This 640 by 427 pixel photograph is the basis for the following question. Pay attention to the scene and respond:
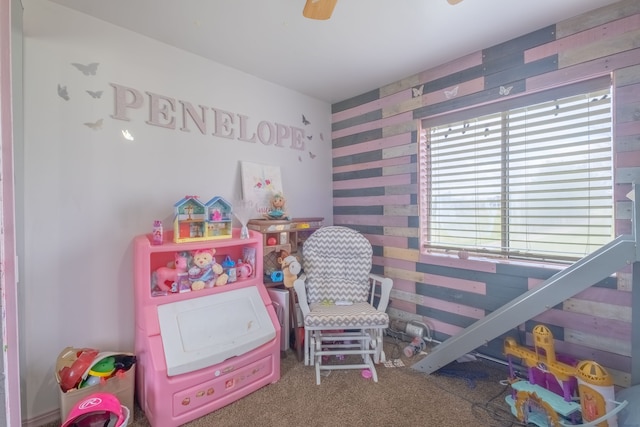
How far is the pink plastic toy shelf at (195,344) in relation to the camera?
61.6 inches

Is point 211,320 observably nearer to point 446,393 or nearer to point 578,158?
point 446,393

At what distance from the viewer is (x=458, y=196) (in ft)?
7.93

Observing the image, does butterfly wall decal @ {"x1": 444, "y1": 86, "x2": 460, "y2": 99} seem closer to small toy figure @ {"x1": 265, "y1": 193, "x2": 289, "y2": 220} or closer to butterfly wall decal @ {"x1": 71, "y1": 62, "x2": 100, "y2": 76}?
small toy figure @ {"x1": 265, "y1": 193, "x2": 289, "y2": 220}

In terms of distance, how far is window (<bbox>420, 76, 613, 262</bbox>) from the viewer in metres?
1.79

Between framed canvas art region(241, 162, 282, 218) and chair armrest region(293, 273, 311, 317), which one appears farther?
framed canvas art region(241, 162, 282, 218)

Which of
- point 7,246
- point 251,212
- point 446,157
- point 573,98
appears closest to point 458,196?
point 446,157

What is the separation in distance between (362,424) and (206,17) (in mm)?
2735

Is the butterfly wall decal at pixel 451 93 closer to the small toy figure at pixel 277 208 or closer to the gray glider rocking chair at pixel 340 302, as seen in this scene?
the gray glider rocking chair at pixel 340 302

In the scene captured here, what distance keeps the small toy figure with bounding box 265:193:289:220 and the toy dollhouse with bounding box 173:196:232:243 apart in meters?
0.48

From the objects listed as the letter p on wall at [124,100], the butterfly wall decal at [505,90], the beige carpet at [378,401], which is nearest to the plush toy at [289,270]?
the beige carpet at [378,401]

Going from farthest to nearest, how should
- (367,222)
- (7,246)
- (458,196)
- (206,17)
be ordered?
(367,222) < (458,196) < (206,17) < (7,246)

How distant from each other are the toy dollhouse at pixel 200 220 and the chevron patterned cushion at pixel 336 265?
787mm

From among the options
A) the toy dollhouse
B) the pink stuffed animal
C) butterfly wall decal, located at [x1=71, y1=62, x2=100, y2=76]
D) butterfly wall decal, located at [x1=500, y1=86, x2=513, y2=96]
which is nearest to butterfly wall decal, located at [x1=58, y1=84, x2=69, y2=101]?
butterfly wall decal, located at [x1=71, y1=62, x2=100, y2=76]

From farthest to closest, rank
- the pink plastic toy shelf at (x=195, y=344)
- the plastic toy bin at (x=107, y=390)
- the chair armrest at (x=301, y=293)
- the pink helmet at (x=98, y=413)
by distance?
the chair armrest at (x=301, y=293)
the pink plastic toy shelf at (x=195, y=344)
the plastic toy bin at (x=107, y=390)
the pink helmet at (x=98, y=413)
